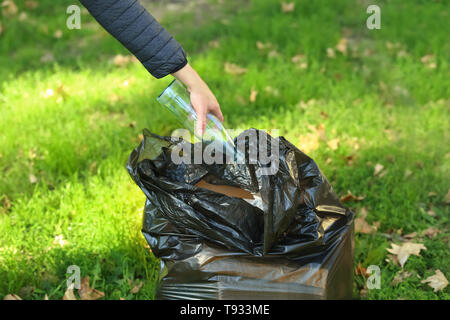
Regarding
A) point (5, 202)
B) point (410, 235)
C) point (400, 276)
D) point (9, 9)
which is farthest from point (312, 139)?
point (9, 9)

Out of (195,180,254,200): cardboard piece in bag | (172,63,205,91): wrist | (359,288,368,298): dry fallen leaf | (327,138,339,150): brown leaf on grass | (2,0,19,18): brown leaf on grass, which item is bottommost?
(359,288,368,298): dry fallen leaf

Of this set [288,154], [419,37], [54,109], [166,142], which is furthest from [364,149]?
[54,109]

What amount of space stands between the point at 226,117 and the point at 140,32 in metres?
1.56

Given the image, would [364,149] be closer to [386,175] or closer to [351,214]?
[386,175]

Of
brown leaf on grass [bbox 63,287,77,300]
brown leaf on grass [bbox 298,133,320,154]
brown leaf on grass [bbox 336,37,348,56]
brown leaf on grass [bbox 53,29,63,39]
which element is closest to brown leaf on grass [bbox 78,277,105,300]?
brown leaf on grass [bbox 63,287,77,300]

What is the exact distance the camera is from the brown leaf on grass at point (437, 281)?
1888 mm

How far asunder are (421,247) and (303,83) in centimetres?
170

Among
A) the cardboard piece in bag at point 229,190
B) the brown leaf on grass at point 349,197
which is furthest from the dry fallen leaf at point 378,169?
the cardboard piece in bag at point 229,190

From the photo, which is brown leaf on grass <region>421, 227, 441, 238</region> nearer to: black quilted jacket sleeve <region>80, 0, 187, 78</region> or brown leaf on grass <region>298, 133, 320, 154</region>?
brown leaf on grass <region>298, 133, 320, 154</region>

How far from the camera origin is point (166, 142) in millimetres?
1896

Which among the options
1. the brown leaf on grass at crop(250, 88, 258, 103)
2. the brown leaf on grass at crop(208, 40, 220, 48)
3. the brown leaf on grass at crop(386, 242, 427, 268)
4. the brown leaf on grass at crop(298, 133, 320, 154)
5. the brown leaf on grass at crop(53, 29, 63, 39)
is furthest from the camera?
the brown leaf on grass at crop(53, 29, 63, 39)

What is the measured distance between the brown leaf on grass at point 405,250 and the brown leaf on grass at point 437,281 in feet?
0.44

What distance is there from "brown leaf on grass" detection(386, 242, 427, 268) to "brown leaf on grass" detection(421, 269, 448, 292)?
0.13 m

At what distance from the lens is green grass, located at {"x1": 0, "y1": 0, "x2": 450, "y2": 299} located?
2104 mm
